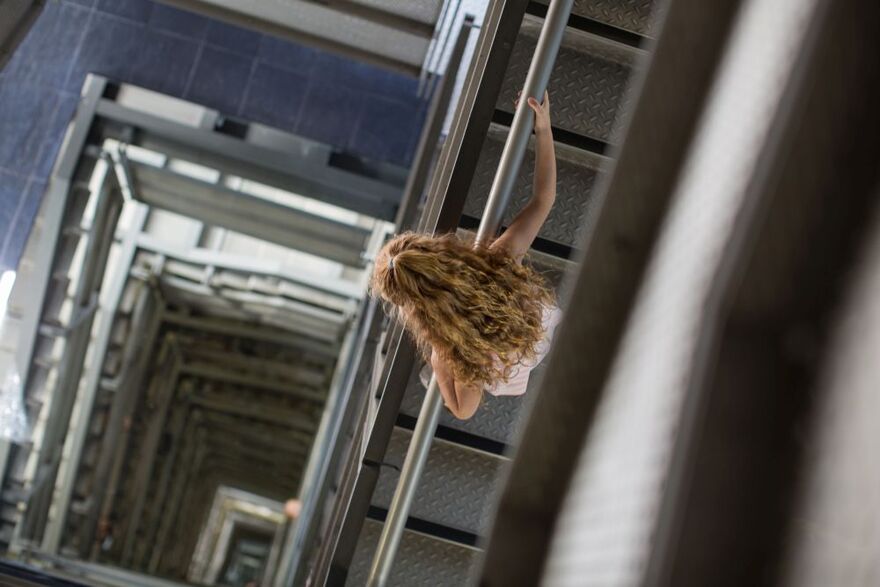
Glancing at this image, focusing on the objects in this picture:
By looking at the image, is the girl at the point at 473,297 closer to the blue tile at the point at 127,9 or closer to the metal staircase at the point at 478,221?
the metal staircase at the point at 478,221

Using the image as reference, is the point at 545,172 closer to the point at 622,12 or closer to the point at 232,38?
the point at 622,12

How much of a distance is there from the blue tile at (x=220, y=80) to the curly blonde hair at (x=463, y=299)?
5972 millimetres

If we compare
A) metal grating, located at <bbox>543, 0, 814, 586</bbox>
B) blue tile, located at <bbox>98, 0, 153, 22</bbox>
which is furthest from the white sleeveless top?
blue tile, located at <bbox>98, 0, 153, 22</bbox>

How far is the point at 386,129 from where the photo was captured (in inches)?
353

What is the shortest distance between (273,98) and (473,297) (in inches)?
246

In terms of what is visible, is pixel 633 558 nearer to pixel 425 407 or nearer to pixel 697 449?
pixel 697 449

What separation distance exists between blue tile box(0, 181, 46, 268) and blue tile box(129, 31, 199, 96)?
1.26 m

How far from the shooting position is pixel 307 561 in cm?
781

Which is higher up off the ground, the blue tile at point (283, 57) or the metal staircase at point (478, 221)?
the blue tile at point (283, 57)

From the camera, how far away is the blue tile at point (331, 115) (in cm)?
895

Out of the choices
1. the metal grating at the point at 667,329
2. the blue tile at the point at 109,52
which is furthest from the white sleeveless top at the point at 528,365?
the blue tile at the point at 109,52

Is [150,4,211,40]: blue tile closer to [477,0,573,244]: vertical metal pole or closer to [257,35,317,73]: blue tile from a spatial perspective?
[257,35,317,73]: blue tile

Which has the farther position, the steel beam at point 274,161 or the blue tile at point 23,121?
the steel beam at point 274,161

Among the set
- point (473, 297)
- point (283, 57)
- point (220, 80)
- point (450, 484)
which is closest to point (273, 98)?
point (283, 57)
